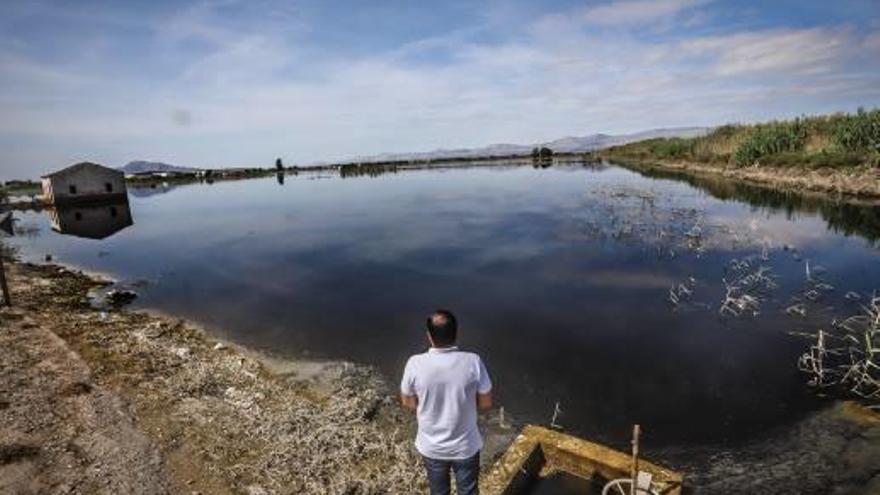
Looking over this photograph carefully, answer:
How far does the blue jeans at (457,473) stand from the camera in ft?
17.1

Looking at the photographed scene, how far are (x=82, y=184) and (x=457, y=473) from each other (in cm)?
7049

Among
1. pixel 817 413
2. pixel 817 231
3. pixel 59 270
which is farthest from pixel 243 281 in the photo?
pixel 817 231

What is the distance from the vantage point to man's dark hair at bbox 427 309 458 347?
4734mm

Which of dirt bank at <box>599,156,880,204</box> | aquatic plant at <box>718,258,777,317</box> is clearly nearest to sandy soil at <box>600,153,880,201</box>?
dirt bank at <box>599,156,880,204</box>

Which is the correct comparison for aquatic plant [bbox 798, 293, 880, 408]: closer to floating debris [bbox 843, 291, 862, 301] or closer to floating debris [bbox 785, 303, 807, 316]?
floating debris [bbox 785, 303, 807, 316]

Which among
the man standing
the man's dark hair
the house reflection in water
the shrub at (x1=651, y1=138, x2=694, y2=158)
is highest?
the shrub at (x1=651, y1=138, x2=694, y2=158)

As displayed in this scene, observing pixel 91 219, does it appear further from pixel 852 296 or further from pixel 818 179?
pixel 818 179

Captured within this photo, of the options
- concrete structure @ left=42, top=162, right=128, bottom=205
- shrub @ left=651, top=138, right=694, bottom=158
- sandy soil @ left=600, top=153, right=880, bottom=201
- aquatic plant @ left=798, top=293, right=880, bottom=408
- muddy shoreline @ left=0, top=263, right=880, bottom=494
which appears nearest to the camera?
muddy shoreline @ left=0, top=263, right=880, bottom=494

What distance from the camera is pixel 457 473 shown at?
5312 millimetres

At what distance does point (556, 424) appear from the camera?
9992mm

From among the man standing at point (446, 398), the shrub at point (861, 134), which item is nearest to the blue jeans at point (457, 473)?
the man standing at point (446, 398)

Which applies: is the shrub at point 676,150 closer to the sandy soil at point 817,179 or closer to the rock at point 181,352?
the sandy soil at point 817,179

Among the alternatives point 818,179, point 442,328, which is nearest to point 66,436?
point 442,328

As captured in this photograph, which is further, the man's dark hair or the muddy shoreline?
the muddy shoreline
